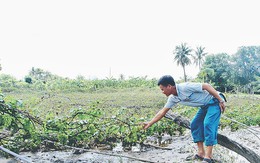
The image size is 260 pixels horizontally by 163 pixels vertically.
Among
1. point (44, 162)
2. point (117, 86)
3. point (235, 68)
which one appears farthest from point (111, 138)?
point (235, 68)

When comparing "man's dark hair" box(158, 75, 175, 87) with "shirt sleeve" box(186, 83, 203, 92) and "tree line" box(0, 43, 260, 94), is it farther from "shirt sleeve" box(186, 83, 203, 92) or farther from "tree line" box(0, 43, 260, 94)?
"tree line" box(0, 43, 260, 94)

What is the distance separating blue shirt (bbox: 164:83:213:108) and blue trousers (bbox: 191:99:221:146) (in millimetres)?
105

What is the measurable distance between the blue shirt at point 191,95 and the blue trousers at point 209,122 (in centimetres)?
10

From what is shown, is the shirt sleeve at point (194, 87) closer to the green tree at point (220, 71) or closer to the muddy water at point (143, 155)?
the muddy water at point (143, 155)

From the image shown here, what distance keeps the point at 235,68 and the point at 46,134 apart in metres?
39.8

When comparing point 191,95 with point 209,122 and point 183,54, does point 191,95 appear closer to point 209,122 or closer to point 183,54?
point 209,122

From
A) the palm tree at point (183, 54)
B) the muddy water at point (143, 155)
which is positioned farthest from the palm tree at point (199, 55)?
the muddy water at point (143, 155)

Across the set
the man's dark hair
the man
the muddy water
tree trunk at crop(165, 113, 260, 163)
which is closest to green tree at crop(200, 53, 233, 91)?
the muddy water

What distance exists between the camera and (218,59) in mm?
43312

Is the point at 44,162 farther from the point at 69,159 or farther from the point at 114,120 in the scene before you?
the point at 114,120

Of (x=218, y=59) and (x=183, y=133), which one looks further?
(x=218, y=59)

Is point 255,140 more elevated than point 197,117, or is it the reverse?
point 197,117

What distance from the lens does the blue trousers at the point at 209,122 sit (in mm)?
3588

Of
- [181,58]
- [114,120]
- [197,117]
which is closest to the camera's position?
[197,117]
